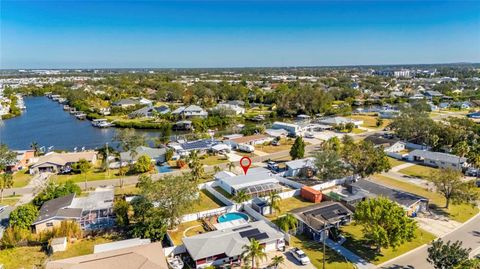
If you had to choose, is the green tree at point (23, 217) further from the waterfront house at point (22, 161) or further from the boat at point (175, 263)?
the waterfront house at point (22, 161)

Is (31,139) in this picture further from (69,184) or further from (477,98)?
(477,98)

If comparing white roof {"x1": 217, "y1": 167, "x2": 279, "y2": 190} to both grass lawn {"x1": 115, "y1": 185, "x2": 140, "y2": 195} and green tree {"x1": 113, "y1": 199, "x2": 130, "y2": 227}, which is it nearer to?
grass lawn {"x1": 115, "y1": 185, "x2": 140, "y2": 195}

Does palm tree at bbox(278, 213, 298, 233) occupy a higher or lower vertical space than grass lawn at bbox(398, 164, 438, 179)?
higher

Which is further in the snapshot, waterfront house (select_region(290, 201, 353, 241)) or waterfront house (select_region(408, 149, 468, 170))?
waterfront house (select_region(408, 149, 468, 170))

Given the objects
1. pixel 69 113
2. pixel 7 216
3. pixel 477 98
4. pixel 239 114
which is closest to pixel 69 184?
pixel 7 216

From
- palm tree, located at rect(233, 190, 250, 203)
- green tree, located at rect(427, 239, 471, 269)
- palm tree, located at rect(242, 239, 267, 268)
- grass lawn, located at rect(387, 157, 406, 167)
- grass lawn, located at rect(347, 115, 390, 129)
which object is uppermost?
green tree, located at rect(427, 239, 471, 269)

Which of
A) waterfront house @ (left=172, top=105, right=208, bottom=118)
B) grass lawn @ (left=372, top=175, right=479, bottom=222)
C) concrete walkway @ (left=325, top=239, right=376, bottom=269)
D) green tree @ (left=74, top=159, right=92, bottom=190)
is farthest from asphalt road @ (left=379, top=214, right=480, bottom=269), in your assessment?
waterfront house @ (left=172, top=105, right=208, bottom=118)

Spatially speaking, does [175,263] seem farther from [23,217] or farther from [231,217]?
[23,217]

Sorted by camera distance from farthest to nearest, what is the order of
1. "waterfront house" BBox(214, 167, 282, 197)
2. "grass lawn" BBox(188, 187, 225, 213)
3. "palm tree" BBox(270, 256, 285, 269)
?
"waterfront house" BBox(214, 167, 282, 197) → "grass lawn" BBox(188, 187, 225, 213) → "palm tree" BBox(270, 256, 285, 269)

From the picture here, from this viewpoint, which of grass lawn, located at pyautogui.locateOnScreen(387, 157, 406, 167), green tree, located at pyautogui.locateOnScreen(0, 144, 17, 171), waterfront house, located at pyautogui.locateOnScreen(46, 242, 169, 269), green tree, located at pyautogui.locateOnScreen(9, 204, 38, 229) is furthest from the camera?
grass lawn, located at pyautogui.locateOnScreen(387, 157, 406, 167)
